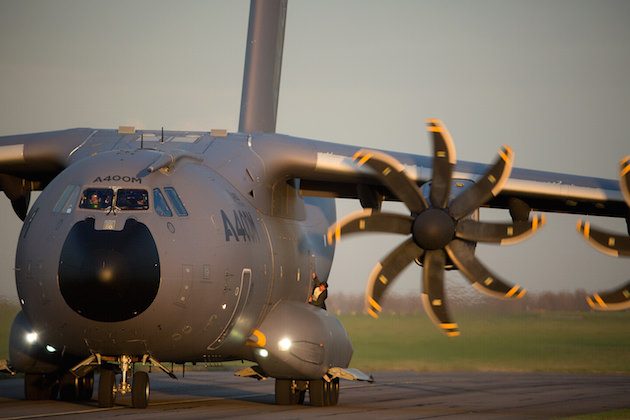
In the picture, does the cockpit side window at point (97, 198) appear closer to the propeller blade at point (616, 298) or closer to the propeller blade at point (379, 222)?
the propeller blade at point (379, 222)

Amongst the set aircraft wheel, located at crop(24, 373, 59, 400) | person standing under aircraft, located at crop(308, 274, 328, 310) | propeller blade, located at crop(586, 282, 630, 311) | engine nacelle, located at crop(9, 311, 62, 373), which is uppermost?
person standing under aircraft, located at crop(308, 274, 328, 310)

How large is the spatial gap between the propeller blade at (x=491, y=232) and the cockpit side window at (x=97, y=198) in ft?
17.4

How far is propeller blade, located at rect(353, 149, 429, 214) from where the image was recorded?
1578 centimetres

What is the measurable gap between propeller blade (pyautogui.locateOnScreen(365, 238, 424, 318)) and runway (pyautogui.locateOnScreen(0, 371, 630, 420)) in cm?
185

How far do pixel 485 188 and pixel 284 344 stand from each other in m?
3.89

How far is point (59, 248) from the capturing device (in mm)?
13125

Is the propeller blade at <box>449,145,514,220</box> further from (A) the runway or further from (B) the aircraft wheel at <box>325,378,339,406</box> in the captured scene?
(B) the aircraft wheel at <box>325,378,339,406</box>

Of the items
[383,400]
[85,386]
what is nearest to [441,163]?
[383,400]

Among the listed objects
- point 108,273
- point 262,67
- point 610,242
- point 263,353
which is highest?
point 262,67

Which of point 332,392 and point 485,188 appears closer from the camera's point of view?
point 485,188

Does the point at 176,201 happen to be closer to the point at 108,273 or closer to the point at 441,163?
the point at 108,273

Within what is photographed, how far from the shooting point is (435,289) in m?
15.7

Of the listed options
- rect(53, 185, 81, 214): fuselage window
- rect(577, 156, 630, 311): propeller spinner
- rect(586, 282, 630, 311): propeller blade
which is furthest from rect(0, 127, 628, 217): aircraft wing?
rect(586, 282, 630, 311): propeller blade

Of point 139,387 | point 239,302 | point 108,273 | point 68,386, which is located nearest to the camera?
point 108,273
